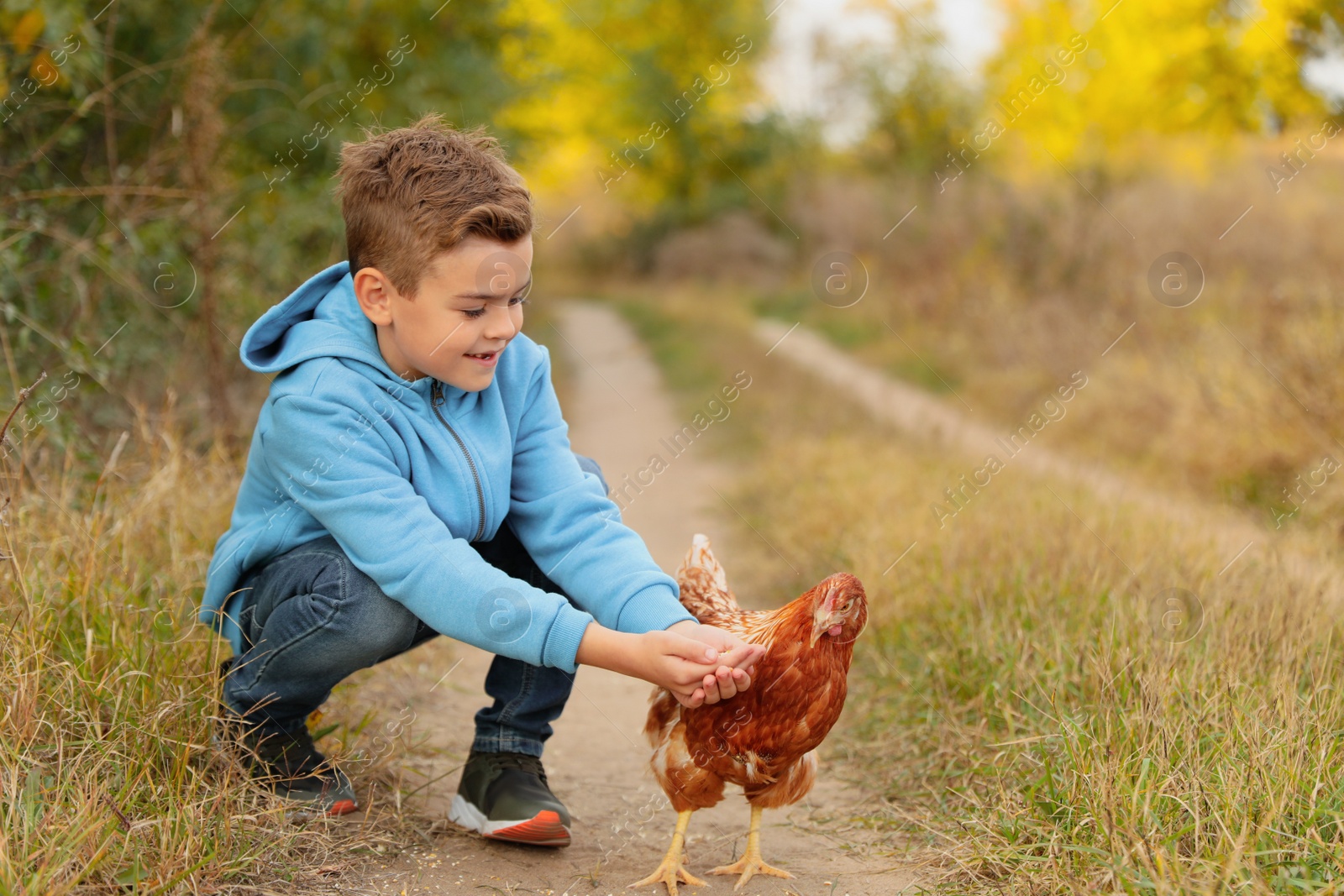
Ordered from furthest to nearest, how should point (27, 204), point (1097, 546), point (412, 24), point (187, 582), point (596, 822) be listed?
point (412, 24) < point (27, 204) < point (1097, 546) < point (187, 582) < point (596, 822)

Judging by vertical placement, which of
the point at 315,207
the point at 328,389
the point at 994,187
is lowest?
the point at 328,389

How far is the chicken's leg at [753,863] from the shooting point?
2.53 m

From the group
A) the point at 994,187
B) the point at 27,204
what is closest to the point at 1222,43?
the point at 994,187

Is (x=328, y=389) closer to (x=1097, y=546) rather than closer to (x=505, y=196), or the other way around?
(x=505, y=196)

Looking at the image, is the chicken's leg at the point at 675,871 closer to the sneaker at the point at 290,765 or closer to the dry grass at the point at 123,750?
the dry grass at the point at 123,750

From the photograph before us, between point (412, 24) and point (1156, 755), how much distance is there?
7.50m

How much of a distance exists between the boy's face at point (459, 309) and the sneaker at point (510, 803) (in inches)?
38.0

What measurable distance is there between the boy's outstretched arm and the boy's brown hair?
0.89 meters

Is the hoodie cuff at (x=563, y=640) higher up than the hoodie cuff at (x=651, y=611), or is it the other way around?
the hoodie cuff at (x=651, y=611)

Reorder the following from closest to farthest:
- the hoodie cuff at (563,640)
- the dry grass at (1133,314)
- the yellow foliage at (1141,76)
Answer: the hoodie cuff at (563,640) → the dry grass at (1133,314) → the yellow foliage at (1141,76)

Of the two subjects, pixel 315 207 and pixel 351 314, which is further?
pixel 315 207

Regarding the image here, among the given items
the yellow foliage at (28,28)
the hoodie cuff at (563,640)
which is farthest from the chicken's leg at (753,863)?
the yellow foliage at (28,28)

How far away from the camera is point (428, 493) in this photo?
2.47 m

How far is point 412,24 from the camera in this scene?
8008 mm
